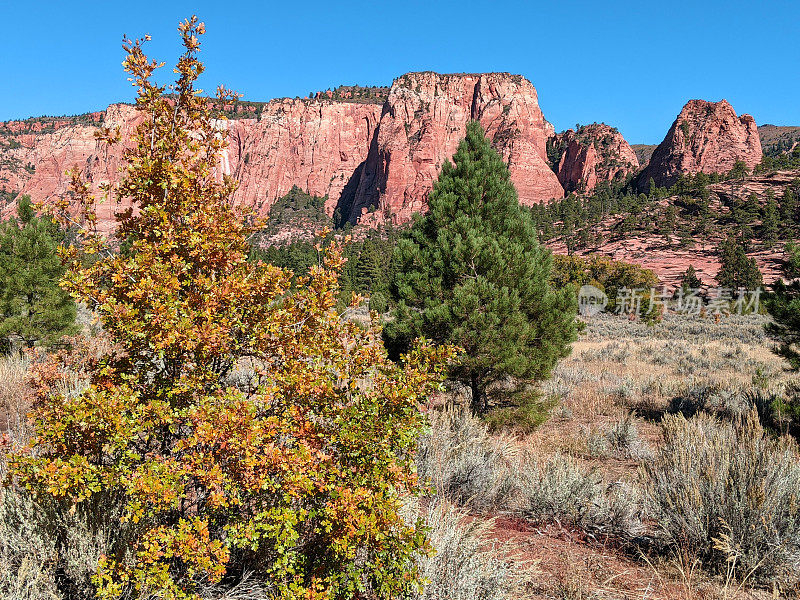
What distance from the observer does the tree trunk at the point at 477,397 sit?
25.0 ft

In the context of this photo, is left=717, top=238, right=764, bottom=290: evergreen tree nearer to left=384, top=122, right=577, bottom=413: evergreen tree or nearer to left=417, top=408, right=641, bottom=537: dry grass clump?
left=384, top=122, right=577, bottom=413: evergreen tree

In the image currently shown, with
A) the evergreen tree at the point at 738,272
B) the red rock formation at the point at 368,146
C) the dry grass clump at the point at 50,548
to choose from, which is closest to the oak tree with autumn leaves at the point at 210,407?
the dry grass clump at the point at 50,548

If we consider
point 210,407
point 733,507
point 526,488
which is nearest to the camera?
point 210,407

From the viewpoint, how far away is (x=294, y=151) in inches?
5428

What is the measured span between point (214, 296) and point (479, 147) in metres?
6.42

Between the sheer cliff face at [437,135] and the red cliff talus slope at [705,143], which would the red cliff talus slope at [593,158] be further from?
the red cliff talus slope at [705,143]

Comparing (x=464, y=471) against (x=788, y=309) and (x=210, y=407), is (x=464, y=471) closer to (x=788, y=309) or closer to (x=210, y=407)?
(x=210, y=407)

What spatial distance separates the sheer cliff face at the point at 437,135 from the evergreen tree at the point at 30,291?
9935 centimetres

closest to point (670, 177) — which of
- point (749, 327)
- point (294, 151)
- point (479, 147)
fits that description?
point (749, 327)

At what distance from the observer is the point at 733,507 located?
3479 mm

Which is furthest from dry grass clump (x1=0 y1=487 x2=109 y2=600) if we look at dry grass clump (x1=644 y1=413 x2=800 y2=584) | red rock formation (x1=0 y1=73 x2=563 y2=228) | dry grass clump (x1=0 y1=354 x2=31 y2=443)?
red rock formation (x1=0 y1=73 x2=563 y2=228)

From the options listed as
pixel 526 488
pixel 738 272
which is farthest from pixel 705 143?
pixel 526 488

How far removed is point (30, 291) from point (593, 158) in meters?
122

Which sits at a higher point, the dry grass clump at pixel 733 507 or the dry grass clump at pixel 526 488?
the dry grass clump at pixel 733 507
